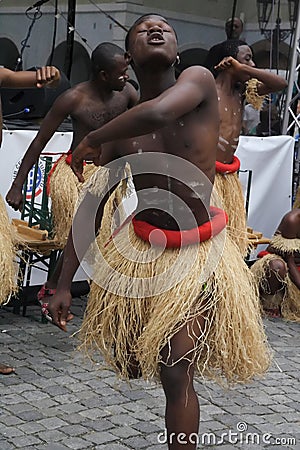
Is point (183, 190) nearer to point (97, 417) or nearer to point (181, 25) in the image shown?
point (97, 417)

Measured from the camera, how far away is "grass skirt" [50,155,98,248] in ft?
18.5

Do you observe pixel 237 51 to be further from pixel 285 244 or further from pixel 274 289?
pixel 274 289

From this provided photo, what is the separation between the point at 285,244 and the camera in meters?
6.55

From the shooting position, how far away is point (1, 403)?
4.28 metres

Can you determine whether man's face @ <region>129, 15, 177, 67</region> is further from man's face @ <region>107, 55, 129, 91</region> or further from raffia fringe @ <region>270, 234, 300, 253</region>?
raffia fringe @ <region>270, 234, 300, 253</region>

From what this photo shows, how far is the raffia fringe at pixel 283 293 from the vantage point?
21.2 feet

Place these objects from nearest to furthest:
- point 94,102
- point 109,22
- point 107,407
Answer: point 107,407
point 94,102
point 109,22

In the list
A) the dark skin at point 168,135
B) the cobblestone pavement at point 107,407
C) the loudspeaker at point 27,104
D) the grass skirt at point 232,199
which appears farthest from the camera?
the loudspeaker at point 27,104

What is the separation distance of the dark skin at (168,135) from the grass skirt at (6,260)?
1204 mm

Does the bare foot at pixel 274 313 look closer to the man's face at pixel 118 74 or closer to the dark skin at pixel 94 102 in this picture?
the dark skin at pixel 94 102

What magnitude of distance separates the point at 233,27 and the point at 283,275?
4.83 meters

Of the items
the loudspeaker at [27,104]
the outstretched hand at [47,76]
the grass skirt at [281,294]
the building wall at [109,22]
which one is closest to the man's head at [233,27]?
the building wall at [109,22]

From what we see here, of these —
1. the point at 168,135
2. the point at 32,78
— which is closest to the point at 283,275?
the point at 32,78

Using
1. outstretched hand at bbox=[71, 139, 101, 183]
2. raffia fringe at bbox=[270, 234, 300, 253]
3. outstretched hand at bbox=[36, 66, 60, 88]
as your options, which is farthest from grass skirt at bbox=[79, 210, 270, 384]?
raffia fringe at bbox=[270, 234, 300, 253]
